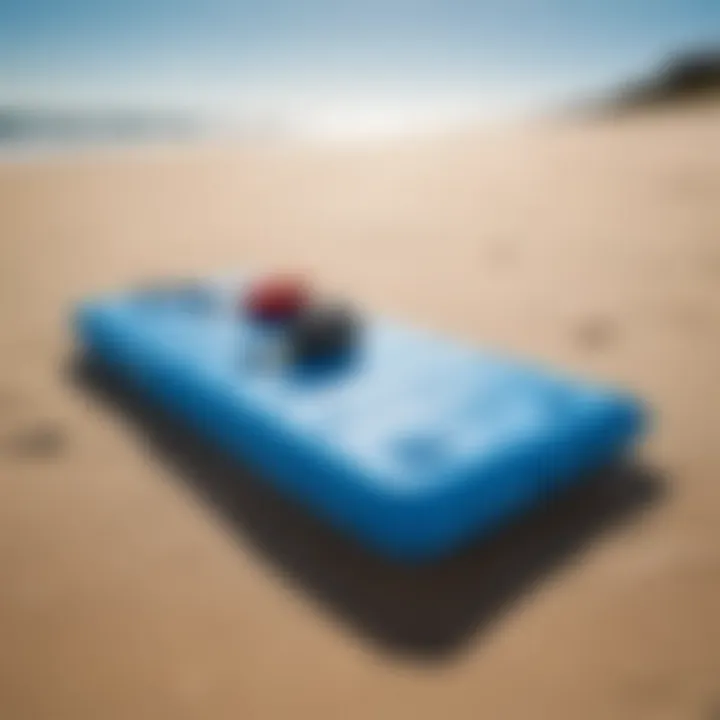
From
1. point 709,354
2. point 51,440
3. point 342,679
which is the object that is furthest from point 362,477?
point 709,354

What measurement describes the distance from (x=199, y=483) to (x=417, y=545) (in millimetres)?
358

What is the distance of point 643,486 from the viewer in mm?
965

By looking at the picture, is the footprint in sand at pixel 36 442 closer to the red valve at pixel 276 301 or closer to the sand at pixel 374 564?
the sand at pixel 374 564

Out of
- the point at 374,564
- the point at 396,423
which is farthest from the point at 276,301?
the point at 374,564

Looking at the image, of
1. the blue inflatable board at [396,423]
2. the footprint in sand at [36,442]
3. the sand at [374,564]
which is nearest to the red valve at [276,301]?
the blue inflatable board at [396,423]

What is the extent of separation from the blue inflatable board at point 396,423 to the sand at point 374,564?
0.19 ft

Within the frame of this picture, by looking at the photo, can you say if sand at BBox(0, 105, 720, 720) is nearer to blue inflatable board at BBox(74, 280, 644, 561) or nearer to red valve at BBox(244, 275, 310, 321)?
blue inflatable board at BBox(74, 280, 644, 561)

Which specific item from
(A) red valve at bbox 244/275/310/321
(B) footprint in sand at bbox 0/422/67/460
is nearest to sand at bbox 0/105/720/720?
(B) footprint in sand at bbox 0/422/67/460

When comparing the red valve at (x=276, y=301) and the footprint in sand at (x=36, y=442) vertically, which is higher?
the red valve at (x=276, y=301)

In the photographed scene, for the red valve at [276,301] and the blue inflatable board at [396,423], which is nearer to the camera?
the blue inflatable board at [396,423]

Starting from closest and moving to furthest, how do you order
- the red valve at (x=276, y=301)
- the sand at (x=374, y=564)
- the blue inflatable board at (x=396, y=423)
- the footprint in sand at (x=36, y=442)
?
the sand at (x=374, y=564)
the blue inflatable board at (x=396, y=423)
the footprint in sand at (x=36, y=442)
the red valve at (x=276, y=301)

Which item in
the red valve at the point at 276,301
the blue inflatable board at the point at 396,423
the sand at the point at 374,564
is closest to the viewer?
the sand at the point at 374,564

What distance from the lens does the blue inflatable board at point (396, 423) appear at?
79cm

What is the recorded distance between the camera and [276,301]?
123cm
